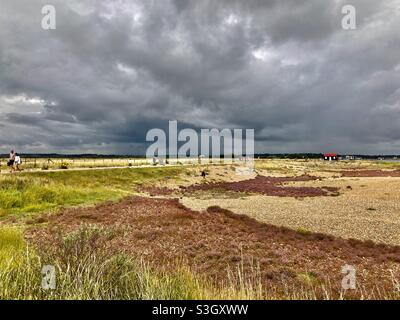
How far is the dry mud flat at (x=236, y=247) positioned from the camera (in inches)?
613

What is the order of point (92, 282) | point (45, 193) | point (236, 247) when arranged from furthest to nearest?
point (45, 193) < point (236, 247) < point (92, 282)

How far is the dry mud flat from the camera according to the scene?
1557 cm

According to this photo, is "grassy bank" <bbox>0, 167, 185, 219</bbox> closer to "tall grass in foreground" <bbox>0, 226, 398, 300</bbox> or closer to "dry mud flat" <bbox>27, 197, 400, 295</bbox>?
"dry mud flat" <bbox>27, 197, 400, 295</bbox>

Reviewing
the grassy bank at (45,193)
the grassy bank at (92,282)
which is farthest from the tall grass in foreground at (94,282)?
the grassy bank at (45,193)

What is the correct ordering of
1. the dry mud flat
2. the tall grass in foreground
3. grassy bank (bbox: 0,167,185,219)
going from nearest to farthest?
the tall grass in foreground → the dry mud flat → grassy bank (bbox: 0,167,185,219)

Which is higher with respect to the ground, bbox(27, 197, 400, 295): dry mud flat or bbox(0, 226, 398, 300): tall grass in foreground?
bbox(0, 226, 398, 300): tall grass in foreground

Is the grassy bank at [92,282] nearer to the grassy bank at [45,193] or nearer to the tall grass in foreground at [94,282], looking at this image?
the tall grass in foreground at [94,282]

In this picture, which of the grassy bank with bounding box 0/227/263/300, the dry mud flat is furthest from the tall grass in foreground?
the dry mud flat

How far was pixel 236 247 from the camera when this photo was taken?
802 inches

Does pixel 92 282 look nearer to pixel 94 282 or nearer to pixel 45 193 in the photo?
pixel 94 282

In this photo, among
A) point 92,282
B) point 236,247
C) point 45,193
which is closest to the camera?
point 92,282

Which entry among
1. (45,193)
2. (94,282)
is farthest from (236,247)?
(45,193)

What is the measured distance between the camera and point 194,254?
18.8 meters
